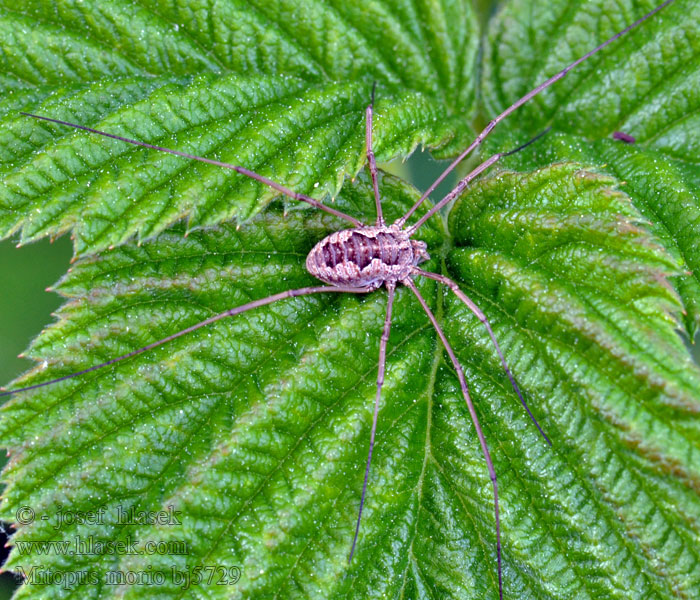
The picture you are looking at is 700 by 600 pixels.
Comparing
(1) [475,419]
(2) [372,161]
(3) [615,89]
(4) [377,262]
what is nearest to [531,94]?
(3) [615,89]

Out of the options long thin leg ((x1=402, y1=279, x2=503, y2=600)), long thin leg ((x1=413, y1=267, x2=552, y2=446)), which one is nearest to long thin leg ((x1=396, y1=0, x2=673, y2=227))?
long thin leg ((x1=413, y1=267, x2=552, y2=446))

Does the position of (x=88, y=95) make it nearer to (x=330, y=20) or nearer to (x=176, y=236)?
(x=176, y=236)

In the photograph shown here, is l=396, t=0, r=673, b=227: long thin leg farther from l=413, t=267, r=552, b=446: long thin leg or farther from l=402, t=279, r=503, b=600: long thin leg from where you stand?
l=402, t=279, r=503, b=600: long thin leg

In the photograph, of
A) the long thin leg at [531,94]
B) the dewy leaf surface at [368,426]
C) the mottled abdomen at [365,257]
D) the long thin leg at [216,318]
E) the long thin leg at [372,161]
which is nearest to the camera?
the dewy leaf surface at [368,426]

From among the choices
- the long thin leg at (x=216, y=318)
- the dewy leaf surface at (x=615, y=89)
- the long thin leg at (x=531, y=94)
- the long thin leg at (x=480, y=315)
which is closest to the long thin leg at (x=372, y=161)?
the long thin leg at (x=531, y=94)

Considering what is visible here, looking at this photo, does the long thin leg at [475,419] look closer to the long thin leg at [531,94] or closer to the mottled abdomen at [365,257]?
the mottled abdomen at [365,257]
